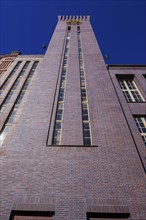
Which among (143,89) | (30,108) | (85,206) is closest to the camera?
(85,206)

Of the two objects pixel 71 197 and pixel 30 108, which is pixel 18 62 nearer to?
pixel 30 108

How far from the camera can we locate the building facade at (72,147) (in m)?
6.36

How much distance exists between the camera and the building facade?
6.36 meters

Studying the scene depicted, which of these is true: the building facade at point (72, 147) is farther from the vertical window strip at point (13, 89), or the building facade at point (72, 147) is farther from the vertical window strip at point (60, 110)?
the vertical window strip at point (13, 89)

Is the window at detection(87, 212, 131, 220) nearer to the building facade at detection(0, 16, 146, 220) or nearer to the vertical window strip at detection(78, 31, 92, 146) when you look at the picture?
the building facade at detection(0, 16, 146, 220)

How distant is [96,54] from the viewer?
61.2 feet

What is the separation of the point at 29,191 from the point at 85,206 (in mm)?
2047

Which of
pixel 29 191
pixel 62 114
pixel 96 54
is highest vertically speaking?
pixel 96 54

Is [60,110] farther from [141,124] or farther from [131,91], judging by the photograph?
[131,91]

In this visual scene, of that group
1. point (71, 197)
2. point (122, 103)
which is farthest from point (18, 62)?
point (71, 197)

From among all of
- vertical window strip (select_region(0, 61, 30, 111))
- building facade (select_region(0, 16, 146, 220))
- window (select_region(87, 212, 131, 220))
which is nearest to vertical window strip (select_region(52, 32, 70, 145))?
building facade (select_region(0, 16, 146, 220))

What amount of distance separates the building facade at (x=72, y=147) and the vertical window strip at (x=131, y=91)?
3.1 inches

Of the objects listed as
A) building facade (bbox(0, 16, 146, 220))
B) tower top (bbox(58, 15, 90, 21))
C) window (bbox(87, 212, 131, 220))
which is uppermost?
tower top (bbox(58, 15, 90, 21))

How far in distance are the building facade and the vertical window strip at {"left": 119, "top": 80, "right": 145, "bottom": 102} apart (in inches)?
3.1
